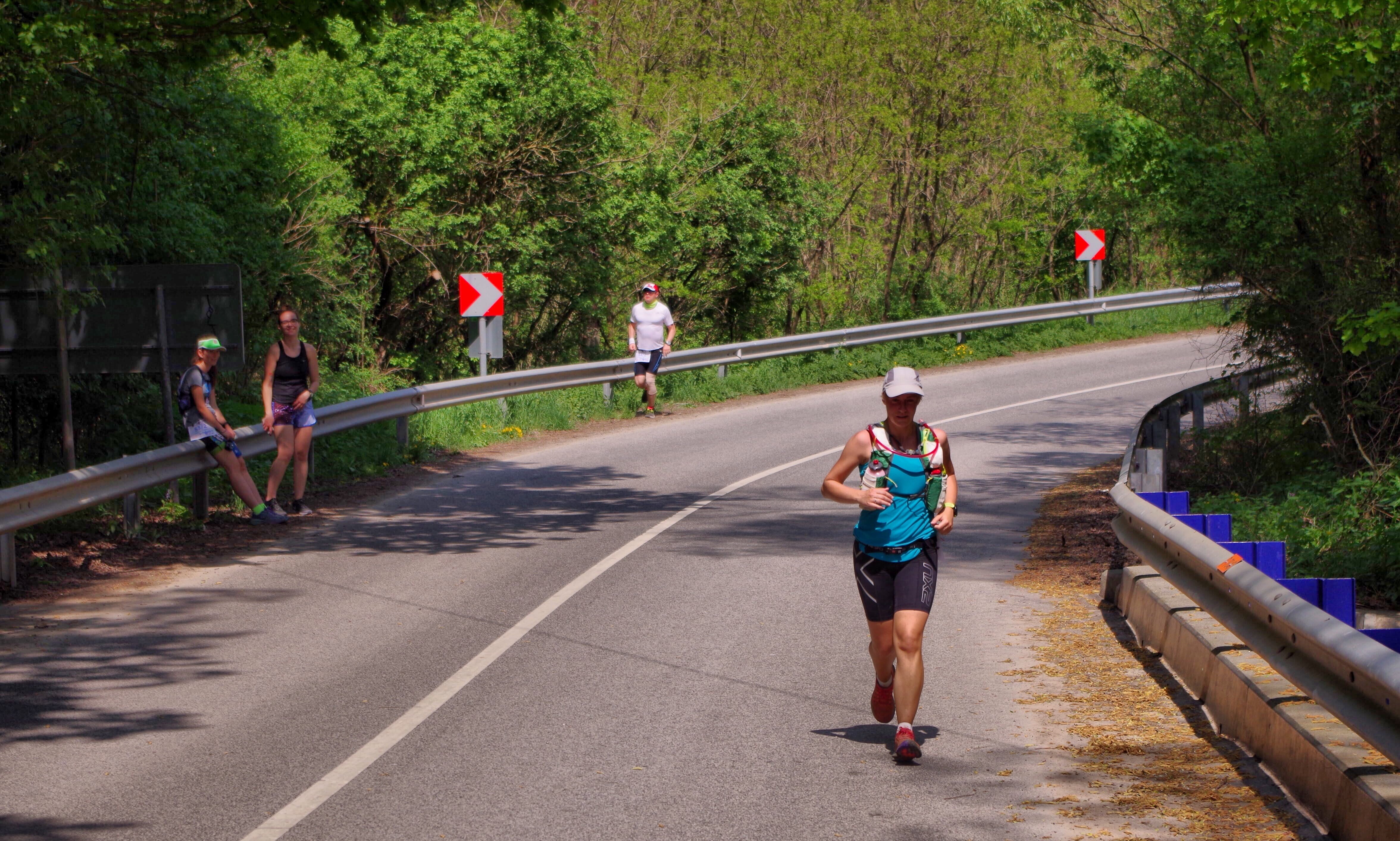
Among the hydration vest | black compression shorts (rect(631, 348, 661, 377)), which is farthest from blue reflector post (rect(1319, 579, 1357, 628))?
black compression shorts (rect(631, 348, 661, 377))

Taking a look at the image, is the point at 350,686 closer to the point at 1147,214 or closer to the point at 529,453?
the point at 529,453

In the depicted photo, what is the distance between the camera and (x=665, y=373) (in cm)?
2430

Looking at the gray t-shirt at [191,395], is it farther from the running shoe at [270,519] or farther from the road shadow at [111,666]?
the road shadow at [111,666]

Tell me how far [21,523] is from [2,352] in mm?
4032

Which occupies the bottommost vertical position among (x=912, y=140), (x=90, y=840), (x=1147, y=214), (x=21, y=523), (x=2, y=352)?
(x=90, y=840)

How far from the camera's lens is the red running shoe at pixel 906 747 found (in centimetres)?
606

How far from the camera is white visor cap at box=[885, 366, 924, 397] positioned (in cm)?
635

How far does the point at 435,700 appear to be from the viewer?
7.07 meters

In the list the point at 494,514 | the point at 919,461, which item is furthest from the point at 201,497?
the point at 919,461

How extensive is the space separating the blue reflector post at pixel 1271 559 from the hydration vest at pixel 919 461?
4.48 feet

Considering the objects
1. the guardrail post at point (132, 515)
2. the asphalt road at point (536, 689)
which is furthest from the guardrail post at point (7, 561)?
the guardrail post at point (132, 515)

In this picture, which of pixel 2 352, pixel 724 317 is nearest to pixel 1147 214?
pixel 724 317

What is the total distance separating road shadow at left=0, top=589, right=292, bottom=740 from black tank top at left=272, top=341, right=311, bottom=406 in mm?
3484

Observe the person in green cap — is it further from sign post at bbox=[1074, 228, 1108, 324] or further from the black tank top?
sign post at bbox=[1074, 228, 1108, 324]
